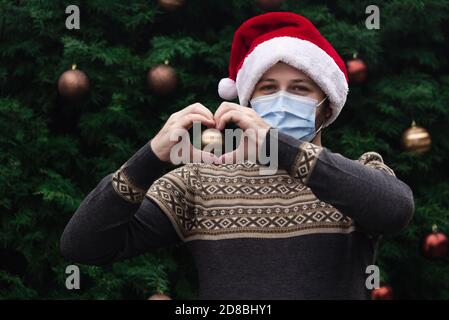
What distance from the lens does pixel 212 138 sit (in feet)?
11.0

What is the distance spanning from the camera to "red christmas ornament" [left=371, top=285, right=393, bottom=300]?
383 cm

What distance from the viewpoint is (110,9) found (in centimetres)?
410

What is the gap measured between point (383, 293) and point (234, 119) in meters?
2.22

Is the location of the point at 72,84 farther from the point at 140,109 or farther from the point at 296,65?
the point at 296,65

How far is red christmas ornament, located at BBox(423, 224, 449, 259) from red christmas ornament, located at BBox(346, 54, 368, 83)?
950mm

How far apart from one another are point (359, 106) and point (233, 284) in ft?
7.58

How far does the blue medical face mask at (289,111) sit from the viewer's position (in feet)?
7.86

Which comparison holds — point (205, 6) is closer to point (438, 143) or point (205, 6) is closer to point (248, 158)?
point (438, 143)

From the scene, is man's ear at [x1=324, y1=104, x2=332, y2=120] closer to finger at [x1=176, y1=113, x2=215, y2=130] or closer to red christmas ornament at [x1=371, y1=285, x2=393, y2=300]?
finger at [x1=176, y1=113, x2=215, y2=130]

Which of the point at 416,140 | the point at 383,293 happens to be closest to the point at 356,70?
the point at 416,140

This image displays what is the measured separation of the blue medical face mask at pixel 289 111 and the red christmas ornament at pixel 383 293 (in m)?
1.64

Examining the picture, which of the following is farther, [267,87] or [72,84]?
[72,84]

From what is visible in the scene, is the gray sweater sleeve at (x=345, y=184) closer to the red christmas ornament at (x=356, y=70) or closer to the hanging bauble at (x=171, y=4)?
the red christmas ornament at (x=356, y=70)

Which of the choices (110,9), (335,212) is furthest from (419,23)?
(335,212)
